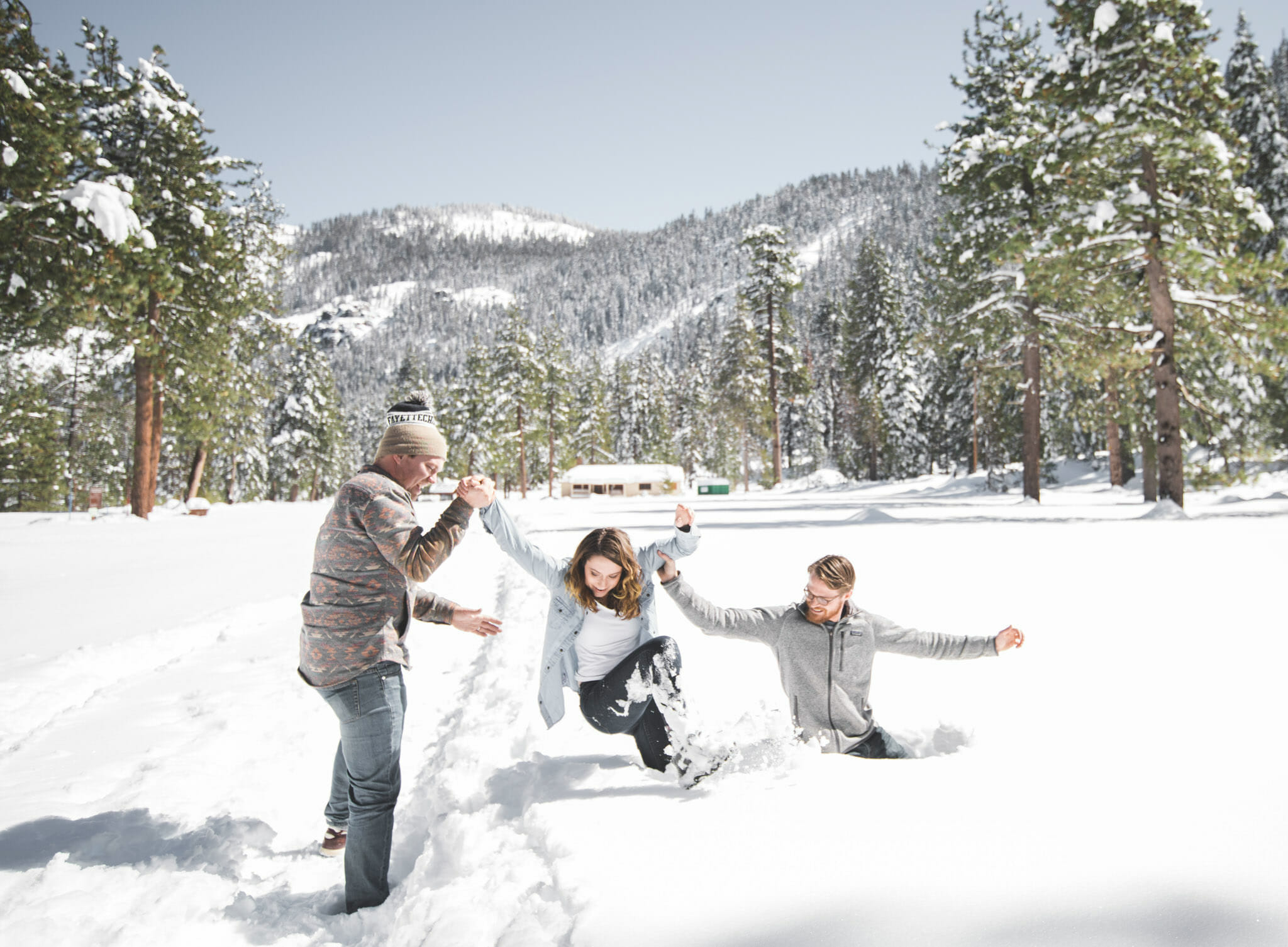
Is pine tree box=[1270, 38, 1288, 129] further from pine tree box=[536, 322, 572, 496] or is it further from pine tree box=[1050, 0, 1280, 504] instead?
pine tree box=[536, 322, 572, 496]

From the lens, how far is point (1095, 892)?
207cm

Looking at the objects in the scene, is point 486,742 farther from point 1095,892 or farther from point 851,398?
point 851,398

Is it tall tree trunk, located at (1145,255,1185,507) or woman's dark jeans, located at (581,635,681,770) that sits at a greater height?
tall tree trunk, located at (1145,255,1185,507)

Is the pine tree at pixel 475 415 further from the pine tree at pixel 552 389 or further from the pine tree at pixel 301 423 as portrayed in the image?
the pine tree at pixel 301 423

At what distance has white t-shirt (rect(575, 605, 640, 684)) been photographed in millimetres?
3729

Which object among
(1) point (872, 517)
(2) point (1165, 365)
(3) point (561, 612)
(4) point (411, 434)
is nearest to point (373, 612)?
(4) point (411, 434)

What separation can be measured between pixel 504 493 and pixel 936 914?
194ft

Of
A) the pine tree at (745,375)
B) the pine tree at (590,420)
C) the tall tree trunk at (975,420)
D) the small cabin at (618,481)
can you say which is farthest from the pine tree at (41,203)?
the pine tree at (590,420)

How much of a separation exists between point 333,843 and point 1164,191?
706 inches

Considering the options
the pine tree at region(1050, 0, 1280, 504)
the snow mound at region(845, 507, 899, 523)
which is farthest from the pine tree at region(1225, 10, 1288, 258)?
the snow mound at region(845, 507, 899, 523)

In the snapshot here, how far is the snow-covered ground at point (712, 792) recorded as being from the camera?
217 cm

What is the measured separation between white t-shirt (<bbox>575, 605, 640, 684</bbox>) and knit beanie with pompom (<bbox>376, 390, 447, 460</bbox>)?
127cm

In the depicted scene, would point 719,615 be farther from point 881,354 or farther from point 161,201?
point 881,354

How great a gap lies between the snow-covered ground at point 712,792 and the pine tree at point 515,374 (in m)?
40.7
